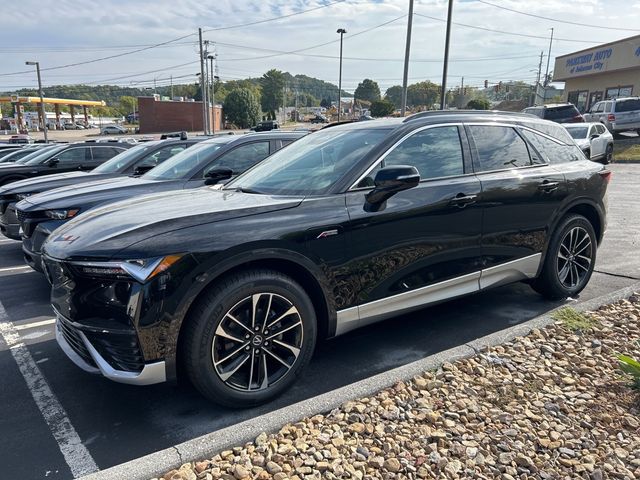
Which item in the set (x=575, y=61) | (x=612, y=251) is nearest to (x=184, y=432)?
(x=612, y=251)

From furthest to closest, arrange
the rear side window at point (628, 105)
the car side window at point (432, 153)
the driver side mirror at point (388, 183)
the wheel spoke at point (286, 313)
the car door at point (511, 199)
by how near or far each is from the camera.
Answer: the rear side window at point (628, 105) → the car door at point (511, 199) → the car side window at point (432, 153) → the driver side mirror at point (388, 183) → the wheel spoke at point (286, 313)

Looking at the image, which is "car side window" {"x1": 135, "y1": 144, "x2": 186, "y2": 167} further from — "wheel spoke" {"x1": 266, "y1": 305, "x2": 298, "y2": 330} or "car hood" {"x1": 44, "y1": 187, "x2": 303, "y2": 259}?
"wheel spoke" {"x1": 266, "y1": 305, "x2": 298, "y2": 330}

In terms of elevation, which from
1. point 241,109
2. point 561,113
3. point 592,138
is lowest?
point 592,138

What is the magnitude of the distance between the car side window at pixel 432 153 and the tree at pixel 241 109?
63.5 m

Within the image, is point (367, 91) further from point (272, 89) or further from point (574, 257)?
point (574, 257)

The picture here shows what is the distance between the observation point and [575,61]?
1394 inches

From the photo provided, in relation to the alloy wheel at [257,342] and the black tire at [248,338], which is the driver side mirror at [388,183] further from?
the alloy wheel at [257,342]

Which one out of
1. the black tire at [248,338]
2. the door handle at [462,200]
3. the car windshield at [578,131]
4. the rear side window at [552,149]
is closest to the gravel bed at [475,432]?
the black tire at [248,338]

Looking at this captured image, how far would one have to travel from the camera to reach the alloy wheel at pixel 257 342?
2.83m

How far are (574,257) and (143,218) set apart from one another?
396 centimetres

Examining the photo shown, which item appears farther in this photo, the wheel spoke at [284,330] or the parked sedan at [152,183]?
the parked sedan at [152,183]

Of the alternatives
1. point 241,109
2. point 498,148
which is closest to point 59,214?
point 498,148

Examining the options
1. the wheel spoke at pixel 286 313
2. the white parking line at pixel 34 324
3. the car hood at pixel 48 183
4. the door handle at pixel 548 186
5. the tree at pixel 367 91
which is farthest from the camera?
the tree at pixel 367 91

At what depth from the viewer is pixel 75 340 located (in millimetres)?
2902
